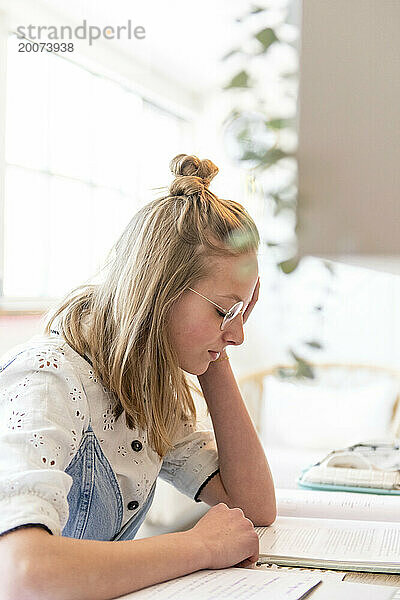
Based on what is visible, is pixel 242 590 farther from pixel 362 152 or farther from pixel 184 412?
pixel 362 152

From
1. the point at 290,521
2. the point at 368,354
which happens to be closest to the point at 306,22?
the point at 290,521

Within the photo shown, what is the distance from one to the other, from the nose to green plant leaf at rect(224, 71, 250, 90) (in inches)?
26.0

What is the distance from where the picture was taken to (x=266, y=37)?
0.45 m

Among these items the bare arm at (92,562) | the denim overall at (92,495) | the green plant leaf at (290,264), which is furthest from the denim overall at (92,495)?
the green plant leaf at (290,264)

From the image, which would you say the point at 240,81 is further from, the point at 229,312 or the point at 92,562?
the point at 229,312

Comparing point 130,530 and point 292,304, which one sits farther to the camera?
point 292,304

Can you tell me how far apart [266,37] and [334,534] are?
85cm

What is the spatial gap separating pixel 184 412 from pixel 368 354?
2.24 m

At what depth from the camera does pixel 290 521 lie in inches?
48.5

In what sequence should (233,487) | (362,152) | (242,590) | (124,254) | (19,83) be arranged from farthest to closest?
(19,83) < (233,487) < (124,254) < (242,590) < (362,152)

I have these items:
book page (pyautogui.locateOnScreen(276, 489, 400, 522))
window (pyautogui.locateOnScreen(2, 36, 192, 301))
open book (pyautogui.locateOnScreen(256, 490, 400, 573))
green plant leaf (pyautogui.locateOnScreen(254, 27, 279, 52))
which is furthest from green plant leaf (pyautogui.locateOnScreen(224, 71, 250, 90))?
window (pyautogui.locateOnScreen(2, 36, 192, 301))

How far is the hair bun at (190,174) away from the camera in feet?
3.59

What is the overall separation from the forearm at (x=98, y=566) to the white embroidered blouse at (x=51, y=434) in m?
0.03

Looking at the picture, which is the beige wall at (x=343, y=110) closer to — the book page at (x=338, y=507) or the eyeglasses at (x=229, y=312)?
the eyeglasses at (x=229, y=312)
